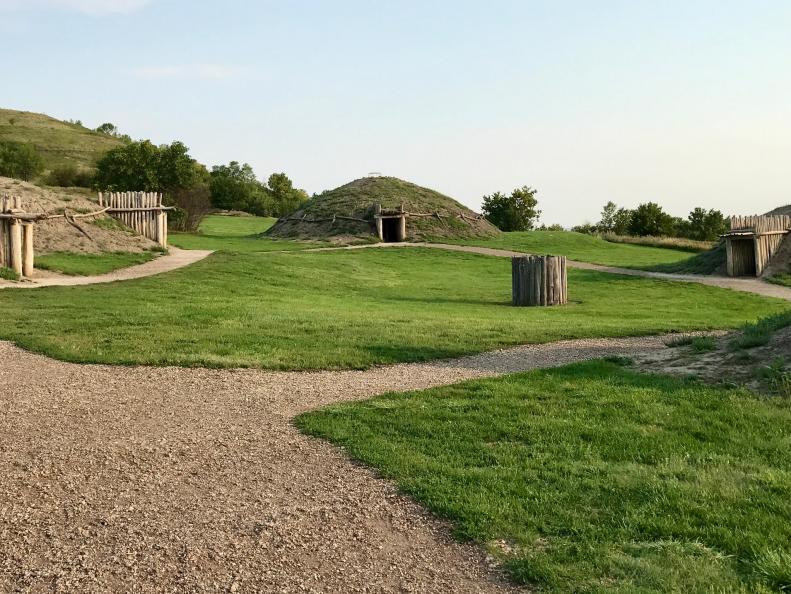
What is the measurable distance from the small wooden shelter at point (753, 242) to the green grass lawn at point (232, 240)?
21927 mm

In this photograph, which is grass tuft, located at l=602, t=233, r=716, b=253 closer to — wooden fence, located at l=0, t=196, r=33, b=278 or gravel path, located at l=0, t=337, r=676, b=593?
wooden fence, located at l=0, t=196, r=33, b=278

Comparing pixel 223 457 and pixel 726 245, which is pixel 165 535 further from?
pixel 726 245

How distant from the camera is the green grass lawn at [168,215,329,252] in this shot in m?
40.0

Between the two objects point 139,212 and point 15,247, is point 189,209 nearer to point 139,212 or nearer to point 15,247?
point 139,212

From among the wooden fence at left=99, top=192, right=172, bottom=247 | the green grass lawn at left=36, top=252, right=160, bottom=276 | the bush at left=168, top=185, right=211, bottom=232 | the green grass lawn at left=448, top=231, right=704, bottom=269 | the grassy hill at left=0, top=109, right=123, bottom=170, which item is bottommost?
the green grass lawn at left=36, top=252, right=160, bottom=276

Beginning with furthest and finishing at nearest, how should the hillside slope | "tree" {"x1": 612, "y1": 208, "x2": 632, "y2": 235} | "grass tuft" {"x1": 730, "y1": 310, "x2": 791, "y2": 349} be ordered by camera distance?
"tree" {"x1": 612, "y1": 208, "x2": 632, "y2": 235} < the hillside slope < "grass tuft" {"x1": 730, "y1": 310, "x2": 791, "y2": 349}

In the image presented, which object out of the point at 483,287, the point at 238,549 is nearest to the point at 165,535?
the point at 238,549

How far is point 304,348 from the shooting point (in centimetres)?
1216

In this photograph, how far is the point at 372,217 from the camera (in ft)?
158

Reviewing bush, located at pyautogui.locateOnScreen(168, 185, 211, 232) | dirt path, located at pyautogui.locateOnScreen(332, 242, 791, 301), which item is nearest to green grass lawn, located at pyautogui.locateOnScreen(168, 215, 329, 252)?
bush, located at pyautogui.locateOnScreen(168, 185, 211, 232)

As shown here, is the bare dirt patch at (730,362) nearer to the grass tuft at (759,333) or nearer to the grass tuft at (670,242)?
the grass tuft at (759,333)

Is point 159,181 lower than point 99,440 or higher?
higher

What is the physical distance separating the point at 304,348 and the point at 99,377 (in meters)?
3.37

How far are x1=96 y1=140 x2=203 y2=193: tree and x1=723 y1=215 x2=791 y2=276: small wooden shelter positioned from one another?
135 feet
